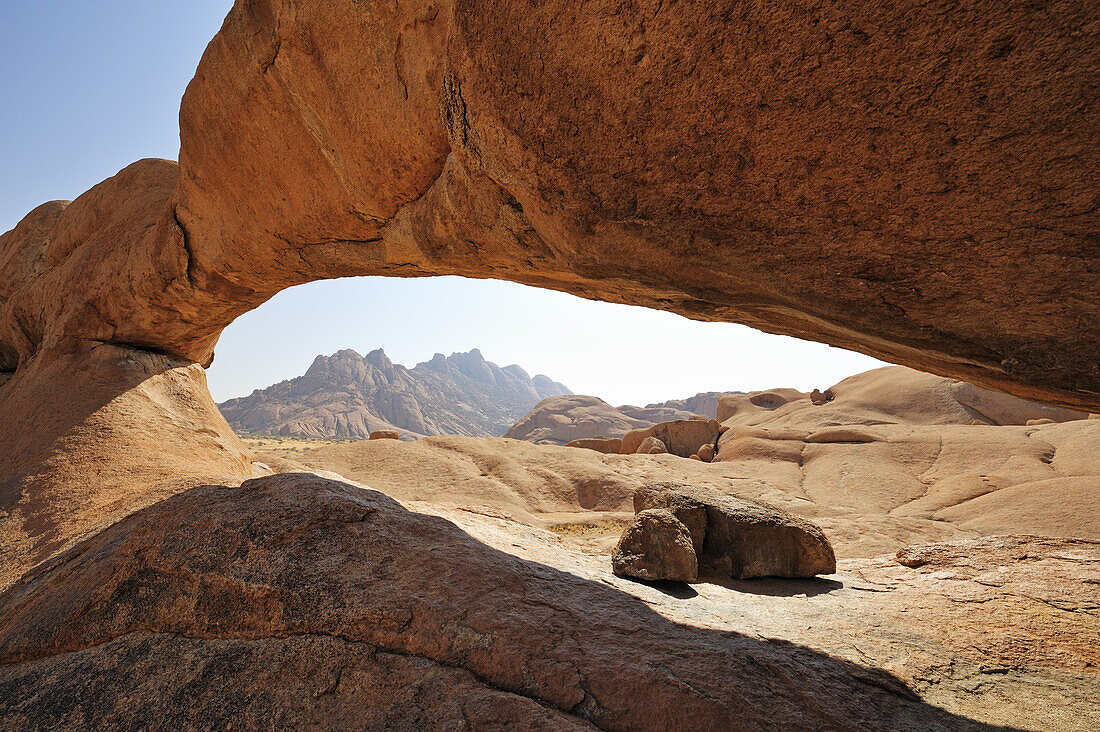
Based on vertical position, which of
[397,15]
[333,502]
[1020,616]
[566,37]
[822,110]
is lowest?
[1020,616]

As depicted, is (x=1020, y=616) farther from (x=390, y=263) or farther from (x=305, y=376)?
(x=305, y=376)

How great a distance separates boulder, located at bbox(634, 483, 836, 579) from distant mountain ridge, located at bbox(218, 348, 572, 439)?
72358mm

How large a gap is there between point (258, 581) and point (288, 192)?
4.41 meters

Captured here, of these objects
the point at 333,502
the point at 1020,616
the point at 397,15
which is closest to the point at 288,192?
the point at 397,15

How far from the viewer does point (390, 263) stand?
5.55 m

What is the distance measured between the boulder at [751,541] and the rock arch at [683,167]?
2322 mm

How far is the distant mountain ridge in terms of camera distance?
287ft

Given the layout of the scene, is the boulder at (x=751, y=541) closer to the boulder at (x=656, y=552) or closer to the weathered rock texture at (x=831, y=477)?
the boulder at (x=656, y=552)

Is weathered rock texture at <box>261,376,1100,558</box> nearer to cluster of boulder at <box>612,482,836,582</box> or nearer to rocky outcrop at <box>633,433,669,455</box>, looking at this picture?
cluster of boulder at <box>612,482,836,582</box>

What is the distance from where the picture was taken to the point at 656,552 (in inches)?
172

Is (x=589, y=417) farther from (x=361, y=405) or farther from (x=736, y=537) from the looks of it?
(x=361, y=405)

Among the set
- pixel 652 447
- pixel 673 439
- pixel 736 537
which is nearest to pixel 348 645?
pixel 736 537

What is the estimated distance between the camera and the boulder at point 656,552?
4.33m

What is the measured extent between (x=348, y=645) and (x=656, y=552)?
9.95 ft
